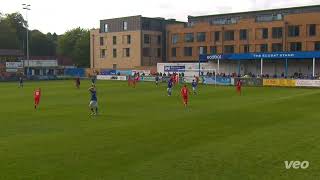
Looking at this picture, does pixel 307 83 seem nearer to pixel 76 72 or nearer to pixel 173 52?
pixel 173 52

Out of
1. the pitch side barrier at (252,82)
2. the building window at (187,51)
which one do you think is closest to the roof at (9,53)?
the building window at (187,51)

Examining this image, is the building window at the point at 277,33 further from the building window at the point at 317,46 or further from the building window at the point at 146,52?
the building window at the point at 146,52

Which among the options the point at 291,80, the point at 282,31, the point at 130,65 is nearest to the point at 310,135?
the point at 291,80

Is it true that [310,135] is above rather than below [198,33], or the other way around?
below

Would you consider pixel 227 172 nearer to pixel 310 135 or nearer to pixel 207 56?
pixel 310 135

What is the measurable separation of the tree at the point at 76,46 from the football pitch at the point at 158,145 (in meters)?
111

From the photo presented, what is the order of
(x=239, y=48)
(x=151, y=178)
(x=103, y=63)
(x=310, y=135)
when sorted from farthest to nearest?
1. (x=103, y=63)
2. (x=239, y=48)
3. (x=310, y=135)
4. (x=151, y=178)

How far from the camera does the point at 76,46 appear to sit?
141 meters

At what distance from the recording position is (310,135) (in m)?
19.8

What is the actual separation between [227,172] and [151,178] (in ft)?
7.40

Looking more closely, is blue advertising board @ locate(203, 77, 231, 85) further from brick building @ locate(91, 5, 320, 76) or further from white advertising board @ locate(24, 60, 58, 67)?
white advertising board @ locate(24, 60, 58, 67)

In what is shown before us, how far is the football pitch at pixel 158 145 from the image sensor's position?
13.3 meters

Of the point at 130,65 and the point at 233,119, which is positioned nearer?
the point at 233,119

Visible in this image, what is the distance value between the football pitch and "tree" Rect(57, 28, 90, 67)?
111 m
